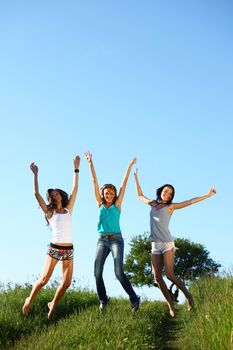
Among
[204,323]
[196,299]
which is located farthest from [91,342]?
[196,299]

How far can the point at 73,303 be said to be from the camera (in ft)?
46.8

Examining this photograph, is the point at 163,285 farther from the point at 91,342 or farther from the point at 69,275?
the point at 91,342

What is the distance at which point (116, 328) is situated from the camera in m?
8.09

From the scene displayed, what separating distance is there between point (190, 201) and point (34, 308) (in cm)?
476

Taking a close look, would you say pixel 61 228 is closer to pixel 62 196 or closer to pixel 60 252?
pixel 60 252

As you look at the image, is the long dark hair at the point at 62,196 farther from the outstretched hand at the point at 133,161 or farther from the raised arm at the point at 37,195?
the outstretched hand at the point at 133,161

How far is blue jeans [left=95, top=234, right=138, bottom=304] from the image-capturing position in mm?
9461

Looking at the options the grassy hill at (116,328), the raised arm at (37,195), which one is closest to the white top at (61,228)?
the raised arm at (37,195)

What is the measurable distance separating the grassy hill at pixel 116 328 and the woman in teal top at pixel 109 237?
529 mm

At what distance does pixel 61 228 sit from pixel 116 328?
7.34ft

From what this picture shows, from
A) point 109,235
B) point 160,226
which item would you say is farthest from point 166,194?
point 109,235

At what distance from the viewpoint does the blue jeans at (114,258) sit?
31.0 feet

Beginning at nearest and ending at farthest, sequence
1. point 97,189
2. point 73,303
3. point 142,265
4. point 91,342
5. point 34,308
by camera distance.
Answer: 1. point 91,342
2. point 97,189
3. point 34,308
4. point 73,303
5. point 142,265

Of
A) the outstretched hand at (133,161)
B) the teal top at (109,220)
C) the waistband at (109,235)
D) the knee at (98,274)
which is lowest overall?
the knee at (98,274)
